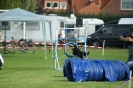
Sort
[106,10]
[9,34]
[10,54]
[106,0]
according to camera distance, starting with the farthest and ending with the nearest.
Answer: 1. [106,0]
2. [106,10]
3. [9,34]
4. [10,54]

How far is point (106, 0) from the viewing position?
73.1 m

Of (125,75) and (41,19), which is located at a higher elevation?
(41,19)

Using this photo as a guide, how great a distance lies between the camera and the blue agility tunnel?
54.1 ft

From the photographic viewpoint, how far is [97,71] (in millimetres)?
16531

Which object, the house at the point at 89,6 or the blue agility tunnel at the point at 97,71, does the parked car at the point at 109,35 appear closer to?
the house at the point at 89,6

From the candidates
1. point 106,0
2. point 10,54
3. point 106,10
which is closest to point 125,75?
point 10,54

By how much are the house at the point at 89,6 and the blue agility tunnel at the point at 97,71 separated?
159 ft

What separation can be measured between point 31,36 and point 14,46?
11976mm

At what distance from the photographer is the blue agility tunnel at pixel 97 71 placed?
54.1 ft

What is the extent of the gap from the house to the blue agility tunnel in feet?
159

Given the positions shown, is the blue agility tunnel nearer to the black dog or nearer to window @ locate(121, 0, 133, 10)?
the black dog

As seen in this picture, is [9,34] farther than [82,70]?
Yes

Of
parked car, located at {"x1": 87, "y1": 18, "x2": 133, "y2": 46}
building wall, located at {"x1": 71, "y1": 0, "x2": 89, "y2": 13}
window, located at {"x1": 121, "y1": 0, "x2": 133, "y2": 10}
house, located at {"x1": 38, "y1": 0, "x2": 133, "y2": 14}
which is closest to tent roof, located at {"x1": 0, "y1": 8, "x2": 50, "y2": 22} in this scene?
parked car, located at {"x1": 87, "y1": 18, "x2": 133, "y2": 46}

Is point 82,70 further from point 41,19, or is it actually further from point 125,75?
point 41,19
